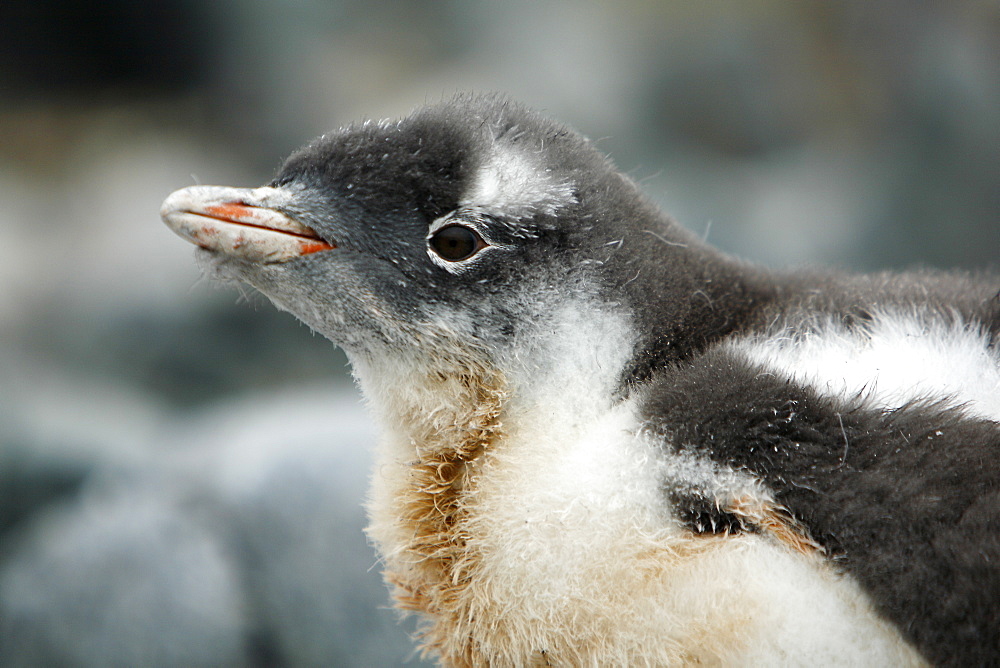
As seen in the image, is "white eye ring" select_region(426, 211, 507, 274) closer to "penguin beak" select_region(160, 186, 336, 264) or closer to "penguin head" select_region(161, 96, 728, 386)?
"penguin head" select_region(161, 96, 728, 386)

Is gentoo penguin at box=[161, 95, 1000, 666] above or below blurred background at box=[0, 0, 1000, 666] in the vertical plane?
below

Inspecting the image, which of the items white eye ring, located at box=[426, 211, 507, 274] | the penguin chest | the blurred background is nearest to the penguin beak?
white eye ring, located at box=[426, 211, 507, 274]

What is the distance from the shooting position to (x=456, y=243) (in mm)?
1189

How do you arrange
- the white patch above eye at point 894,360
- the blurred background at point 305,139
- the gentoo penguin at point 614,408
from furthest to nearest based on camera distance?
the blurred background at point 305,139, the white patch above eye at point 894,360, the gentoo penguin at point 614,408

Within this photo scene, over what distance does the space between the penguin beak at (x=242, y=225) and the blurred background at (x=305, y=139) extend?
1357 millimetres

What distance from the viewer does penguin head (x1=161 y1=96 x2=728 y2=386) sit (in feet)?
3.85

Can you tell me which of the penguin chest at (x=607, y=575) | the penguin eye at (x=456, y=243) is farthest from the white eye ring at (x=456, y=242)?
the penguin chest at (x=607, y=575)

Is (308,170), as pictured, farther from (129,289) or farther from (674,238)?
(129,289)

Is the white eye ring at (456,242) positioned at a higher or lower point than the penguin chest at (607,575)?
higher

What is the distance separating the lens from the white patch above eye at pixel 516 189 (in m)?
A: 1.17

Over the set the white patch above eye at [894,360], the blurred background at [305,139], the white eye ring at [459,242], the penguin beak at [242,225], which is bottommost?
the white patch above eye at [894,360]

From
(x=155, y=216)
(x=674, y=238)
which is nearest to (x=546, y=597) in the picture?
(x=674, y=238)

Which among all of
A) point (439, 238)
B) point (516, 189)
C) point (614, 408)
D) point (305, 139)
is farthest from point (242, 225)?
point (305, 139)

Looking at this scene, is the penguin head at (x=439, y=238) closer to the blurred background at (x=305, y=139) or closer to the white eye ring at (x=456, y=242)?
the white eye ring at (x=456, y=242)
